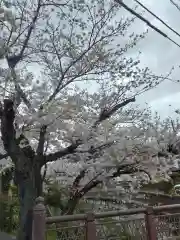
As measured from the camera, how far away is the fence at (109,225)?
587 centimetres

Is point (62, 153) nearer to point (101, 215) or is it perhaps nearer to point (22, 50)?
point (101, 215)

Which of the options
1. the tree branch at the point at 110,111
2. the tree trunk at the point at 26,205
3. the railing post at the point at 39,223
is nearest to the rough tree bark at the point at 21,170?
the tree trunk at the point at 26,205

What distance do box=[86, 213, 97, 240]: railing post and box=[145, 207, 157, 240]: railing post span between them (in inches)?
60.1

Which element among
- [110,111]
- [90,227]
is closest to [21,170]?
[90,227]

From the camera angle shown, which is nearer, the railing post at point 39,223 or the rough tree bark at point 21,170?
the railing post at point 39,223

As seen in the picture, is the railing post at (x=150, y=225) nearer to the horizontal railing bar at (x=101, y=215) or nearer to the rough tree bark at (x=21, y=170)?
the horizontal railing bar at (x=101, y=215)

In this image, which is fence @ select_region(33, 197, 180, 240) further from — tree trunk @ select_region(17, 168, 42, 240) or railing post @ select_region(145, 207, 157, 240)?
tree trunk @ select_region(17, 168, 42, 240)

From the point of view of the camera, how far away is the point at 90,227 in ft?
20.9

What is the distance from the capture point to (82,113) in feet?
26.4

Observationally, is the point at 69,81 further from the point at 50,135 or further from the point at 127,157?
the point at 127,157

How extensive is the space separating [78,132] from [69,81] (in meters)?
1.30

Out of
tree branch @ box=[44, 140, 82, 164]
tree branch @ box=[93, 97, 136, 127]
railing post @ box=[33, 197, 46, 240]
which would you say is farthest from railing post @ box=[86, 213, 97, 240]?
tree branch @ box=[93, 97, 136, 127]

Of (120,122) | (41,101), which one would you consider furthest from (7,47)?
(120,122)

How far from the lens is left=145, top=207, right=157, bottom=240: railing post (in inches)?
288
